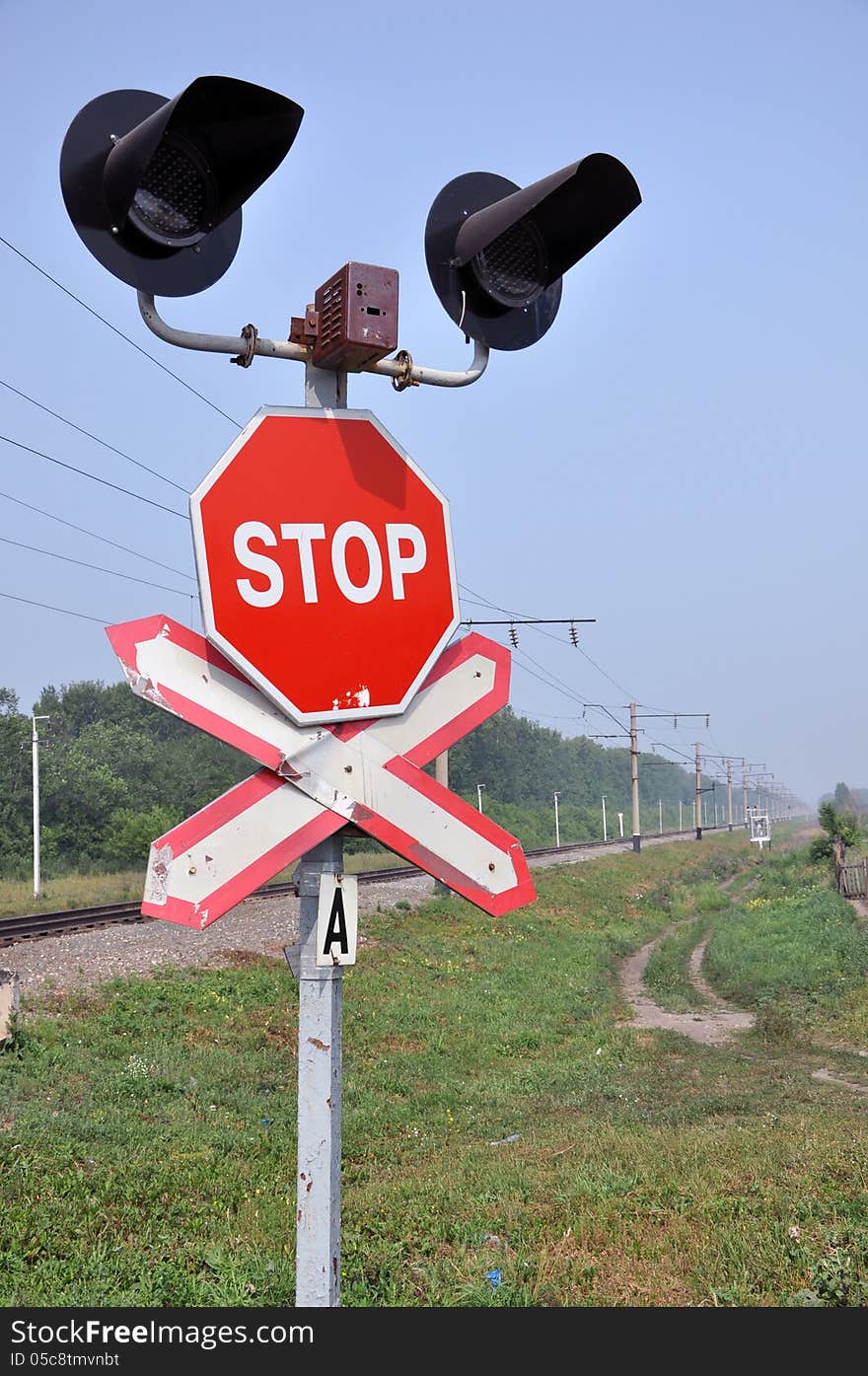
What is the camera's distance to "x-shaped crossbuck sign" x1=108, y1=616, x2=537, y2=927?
2.12 meters

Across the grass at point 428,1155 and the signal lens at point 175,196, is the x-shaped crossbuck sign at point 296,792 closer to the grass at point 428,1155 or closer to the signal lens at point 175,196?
the signal lens at point 175,196

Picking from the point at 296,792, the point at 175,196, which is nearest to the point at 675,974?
the point at 296,792

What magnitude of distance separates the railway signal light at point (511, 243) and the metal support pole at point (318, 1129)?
5.50ft

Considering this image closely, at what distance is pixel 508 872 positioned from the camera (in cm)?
244

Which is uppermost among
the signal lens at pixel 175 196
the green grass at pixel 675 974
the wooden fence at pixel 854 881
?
the signal lens at pixel 175 196

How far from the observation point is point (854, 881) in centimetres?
2817

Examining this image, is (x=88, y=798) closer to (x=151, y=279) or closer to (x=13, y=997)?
(x=13, y=997)

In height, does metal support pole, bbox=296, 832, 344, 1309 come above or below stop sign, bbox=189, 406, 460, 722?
below

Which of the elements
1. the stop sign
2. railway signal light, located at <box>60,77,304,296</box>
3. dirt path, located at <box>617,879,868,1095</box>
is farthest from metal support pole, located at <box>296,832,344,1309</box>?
dirt path, located at <box>617,879,868,1095</box>

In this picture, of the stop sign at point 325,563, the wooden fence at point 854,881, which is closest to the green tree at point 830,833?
the wooden fence at point 854,881

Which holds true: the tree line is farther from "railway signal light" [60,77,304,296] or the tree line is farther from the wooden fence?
"railway signal light" [60,77,304,296]

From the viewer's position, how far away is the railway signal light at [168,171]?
7.76 feet

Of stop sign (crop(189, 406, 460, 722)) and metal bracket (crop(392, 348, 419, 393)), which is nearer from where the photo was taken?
stop sign (crop(189, 406, 460, 722))

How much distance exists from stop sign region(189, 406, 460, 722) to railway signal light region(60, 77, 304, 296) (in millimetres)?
578
